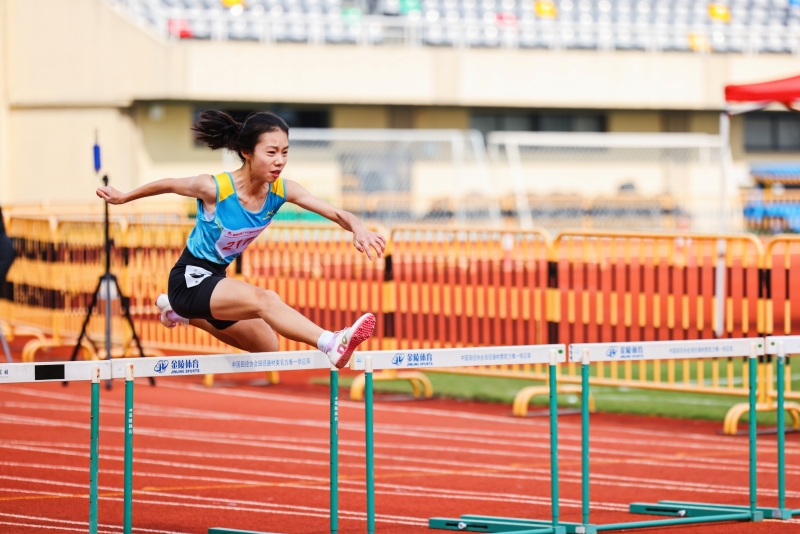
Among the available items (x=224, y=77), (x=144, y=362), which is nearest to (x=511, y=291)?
(x=144, y=362)

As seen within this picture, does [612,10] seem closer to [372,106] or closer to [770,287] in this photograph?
[372,106]

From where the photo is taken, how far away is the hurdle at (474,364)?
552 cm

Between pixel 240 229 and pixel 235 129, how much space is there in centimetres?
52

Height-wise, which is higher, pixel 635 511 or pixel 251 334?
pixel 251 334

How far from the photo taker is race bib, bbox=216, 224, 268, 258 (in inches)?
226

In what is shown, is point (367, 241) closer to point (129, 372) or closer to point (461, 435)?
point (129, 372)

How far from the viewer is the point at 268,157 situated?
18.5 ft

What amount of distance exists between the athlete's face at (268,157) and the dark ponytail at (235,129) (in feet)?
0.11

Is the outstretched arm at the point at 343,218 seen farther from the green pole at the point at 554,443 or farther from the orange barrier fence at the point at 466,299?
the orange barrier fence at the point at 466,299

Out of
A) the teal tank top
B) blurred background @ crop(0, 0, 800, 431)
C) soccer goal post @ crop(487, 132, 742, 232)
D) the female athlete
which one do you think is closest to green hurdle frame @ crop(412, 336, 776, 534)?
the female athlete

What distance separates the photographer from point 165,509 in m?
6.90

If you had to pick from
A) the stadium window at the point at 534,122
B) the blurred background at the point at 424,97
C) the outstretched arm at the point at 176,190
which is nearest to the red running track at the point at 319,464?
the outstretched arm at the point at 176,190

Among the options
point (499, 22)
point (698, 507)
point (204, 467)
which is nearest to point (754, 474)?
point (698, 507)

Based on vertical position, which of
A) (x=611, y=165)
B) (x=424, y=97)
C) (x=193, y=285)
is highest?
(x=424, y=97)
